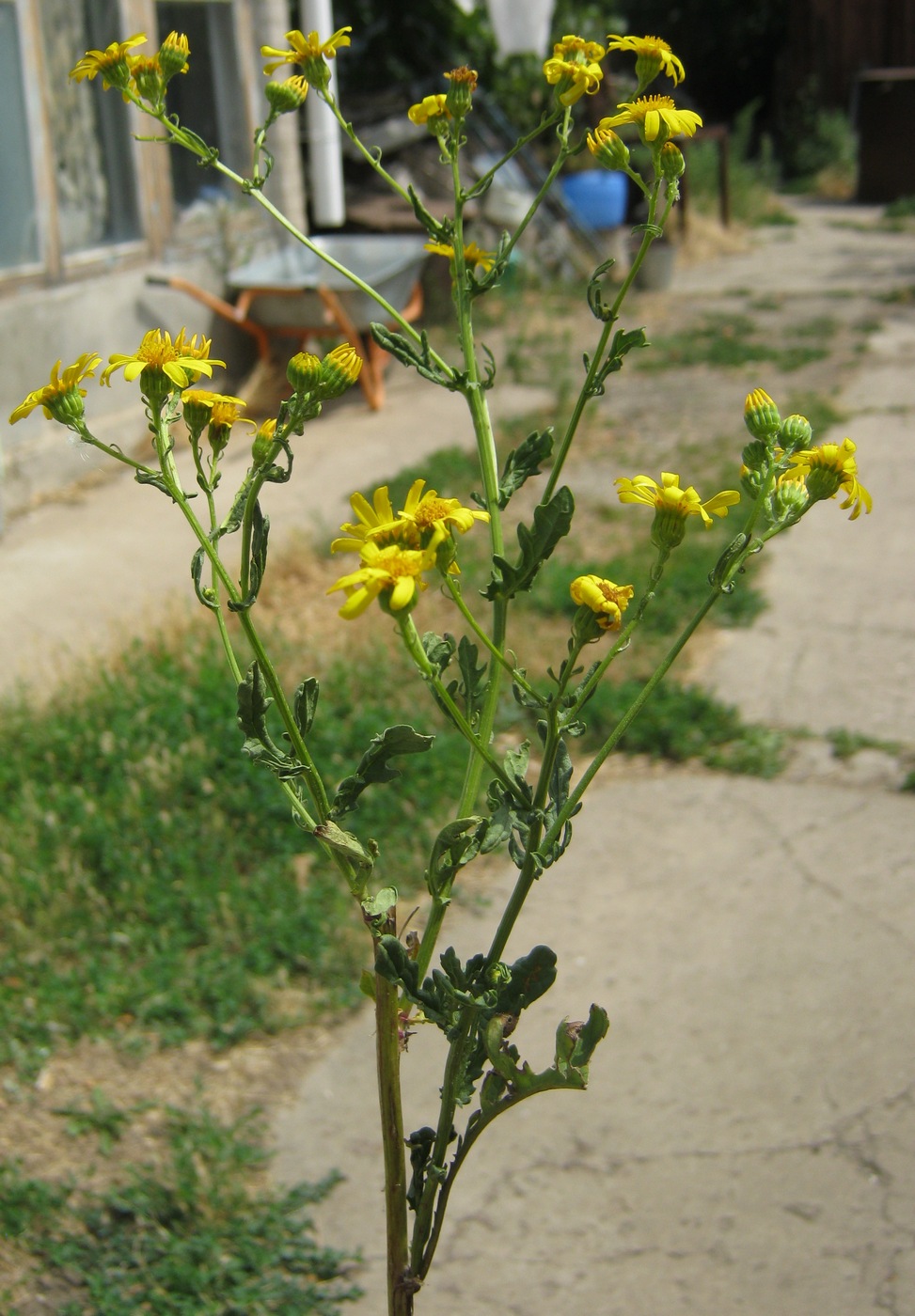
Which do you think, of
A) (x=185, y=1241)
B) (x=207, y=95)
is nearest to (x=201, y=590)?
(x=185, y=1241)

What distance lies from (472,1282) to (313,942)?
2.85 feet

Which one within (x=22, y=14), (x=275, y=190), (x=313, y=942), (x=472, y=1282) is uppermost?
A: (x=275, y=190)

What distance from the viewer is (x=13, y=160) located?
19.3ft

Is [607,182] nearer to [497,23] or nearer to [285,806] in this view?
[497,23]

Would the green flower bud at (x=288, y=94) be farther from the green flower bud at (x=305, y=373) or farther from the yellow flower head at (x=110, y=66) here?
the green flower bud at (x=305, y=373)

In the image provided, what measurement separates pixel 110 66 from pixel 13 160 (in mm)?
5118

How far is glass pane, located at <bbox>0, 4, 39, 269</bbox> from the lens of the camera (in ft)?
18.9

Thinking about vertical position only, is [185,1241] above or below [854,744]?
below

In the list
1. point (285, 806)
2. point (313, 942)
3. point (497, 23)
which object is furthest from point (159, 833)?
point (497, 23)

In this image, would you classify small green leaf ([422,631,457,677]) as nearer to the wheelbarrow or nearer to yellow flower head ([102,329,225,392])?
yellow flower head ([102,329,225,392])

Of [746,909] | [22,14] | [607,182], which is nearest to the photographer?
[746,909]

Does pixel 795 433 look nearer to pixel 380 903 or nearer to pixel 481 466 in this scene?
pixel 481 466

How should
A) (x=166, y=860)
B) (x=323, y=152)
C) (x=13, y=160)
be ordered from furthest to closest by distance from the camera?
1. (x=323, y=152)
2. (x=13, y=160)
3. (x=166, y=860)

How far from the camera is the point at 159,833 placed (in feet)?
10.5
